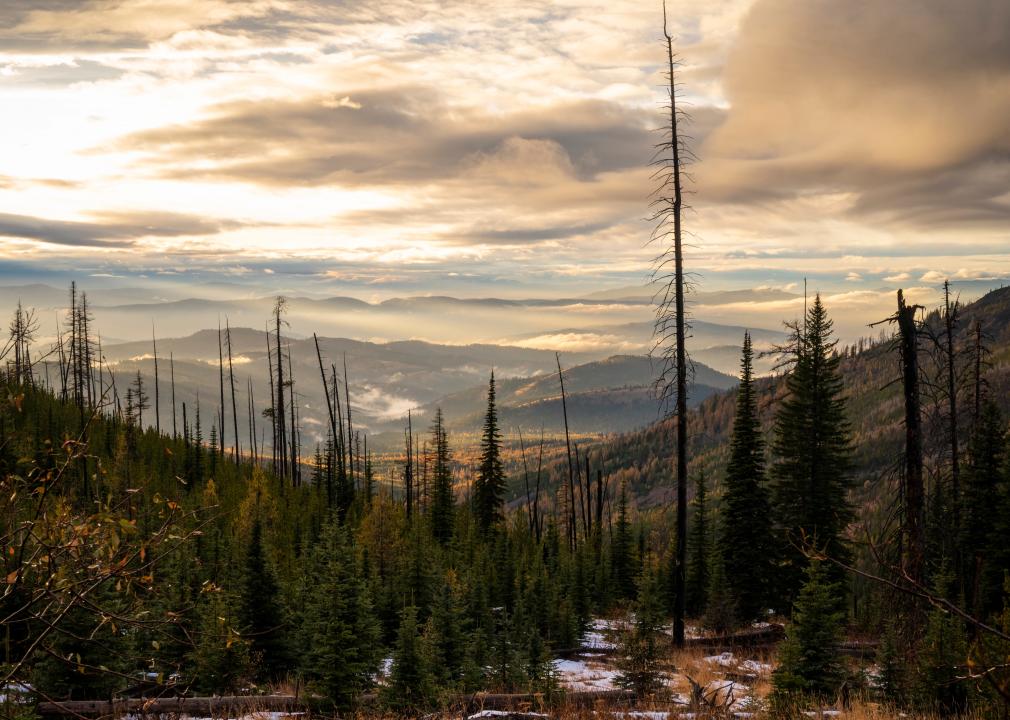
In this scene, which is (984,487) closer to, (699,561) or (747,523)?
(747,523)

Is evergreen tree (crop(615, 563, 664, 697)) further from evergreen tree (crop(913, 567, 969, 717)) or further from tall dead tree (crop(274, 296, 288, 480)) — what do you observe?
tall dead tree (crop(274, 296, 288, 480))

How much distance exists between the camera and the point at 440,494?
53.8 m

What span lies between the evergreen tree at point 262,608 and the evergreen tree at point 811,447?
907 inches

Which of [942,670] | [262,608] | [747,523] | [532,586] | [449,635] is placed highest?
[942,670]

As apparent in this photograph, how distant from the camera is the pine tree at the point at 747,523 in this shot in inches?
1297

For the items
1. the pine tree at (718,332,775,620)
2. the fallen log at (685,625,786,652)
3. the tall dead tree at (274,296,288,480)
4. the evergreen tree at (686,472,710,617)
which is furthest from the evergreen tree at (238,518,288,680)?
the tall dead tree at (274,296,288,480)

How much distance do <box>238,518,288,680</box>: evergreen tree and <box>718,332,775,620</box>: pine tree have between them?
2205 cm

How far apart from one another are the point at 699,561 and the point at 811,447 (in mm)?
13203

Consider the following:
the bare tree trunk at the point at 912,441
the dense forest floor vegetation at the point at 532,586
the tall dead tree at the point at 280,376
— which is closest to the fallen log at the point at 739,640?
the dense forest floor vegetation at the point at 532,586

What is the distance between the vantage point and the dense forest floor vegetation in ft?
18.2

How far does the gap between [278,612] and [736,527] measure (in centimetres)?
2302

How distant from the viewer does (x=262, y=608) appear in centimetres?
2045

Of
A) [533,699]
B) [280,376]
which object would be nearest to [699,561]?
[533,699]

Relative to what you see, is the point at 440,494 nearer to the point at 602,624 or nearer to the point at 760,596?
the point at 602,624
